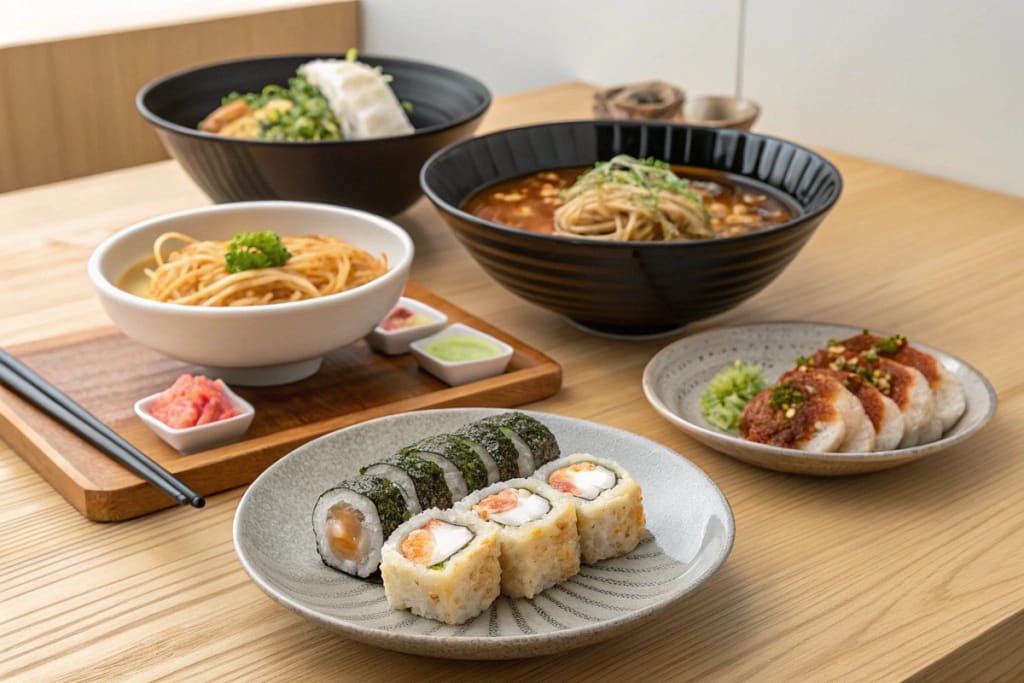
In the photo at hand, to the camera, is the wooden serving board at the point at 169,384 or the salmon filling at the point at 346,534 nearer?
the salmon filling at the point at 346,534

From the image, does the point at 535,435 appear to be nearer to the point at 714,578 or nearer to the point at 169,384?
the point at 714,578

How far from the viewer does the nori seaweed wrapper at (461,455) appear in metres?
1.08

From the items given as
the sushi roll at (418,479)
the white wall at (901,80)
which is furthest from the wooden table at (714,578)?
the white wall at (901,80)

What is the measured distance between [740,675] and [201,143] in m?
1.18

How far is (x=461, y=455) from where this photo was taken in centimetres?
109

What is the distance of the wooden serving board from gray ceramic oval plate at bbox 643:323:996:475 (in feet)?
0.48

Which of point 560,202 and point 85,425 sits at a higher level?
point 560,202

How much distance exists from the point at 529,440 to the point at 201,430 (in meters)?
0.36

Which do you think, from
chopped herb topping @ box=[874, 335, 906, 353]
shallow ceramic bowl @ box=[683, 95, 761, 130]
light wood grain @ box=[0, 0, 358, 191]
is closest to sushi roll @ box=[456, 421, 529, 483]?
chopped herb topping @ box=[874, 335, 906, 353]

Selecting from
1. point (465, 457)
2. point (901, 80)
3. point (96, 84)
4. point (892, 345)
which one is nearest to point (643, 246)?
point (892, 345)

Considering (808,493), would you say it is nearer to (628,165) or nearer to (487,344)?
(487,344)

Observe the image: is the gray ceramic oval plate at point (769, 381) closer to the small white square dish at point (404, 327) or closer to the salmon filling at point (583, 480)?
the salmon filling at point (583, 480)

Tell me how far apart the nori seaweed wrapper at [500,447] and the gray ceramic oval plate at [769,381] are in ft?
0.70

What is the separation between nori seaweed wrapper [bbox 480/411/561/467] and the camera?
1.12 metres
